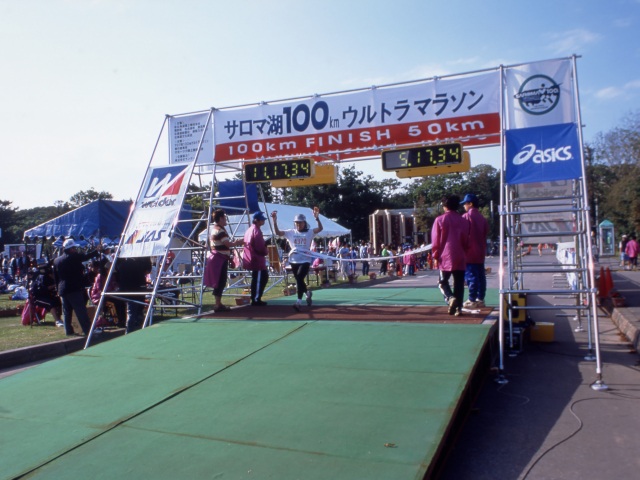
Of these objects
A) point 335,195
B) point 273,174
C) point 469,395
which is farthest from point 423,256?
point 469,395

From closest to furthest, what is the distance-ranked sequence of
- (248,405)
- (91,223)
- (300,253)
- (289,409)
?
(289,409) → (248,405) → (300,253) → (91,223)

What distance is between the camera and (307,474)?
3207 millimetres

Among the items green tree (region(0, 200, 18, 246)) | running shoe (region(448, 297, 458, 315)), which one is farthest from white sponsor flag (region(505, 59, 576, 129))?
green tree (region(0, 200, 18, 246))

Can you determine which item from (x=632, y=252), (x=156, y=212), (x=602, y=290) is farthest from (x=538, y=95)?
(x=632, y=252)

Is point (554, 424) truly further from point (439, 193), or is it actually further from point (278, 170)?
point (439, 193)

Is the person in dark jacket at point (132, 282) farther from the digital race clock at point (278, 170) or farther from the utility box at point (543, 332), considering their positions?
the utility box at point (543, 332)

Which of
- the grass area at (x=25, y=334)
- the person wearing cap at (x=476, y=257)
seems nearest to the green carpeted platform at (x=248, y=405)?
the person wearing cap at (x=476, y=257)

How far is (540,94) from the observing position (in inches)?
308

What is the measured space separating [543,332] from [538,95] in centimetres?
358

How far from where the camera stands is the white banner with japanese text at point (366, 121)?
9.21 meters

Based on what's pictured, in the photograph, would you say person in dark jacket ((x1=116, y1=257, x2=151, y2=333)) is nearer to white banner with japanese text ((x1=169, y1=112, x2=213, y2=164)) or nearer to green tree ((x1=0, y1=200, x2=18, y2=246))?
white banner with japanese text ((x1=169, y1=112, x2=213, y2=164))

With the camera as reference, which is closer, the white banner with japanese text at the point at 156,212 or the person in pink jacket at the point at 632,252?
the white banner with japanese text at the point at 156,212

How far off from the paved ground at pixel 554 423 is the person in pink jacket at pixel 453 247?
3.56 feet

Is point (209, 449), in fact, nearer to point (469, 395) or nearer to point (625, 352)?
point (469, 395)
